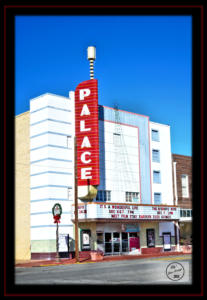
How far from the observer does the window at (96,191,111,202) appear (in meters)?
41.6

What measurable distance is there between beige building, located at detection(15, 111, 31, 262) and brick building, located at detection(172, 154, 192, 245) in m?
18.8

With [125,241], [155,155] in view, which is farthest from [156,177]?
[125,241]

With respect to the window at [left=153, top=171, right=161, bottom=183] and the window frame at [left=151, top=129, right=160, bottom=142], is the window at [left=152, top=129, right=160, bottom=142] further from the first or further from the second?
the window at [left=153, top=171, right=161, bottom=183]

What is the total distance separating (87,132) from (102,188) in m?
6.11

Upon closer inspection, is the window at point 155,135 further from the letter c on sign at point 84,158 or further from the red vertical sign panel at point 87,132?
the letter c on sign at point 84,158

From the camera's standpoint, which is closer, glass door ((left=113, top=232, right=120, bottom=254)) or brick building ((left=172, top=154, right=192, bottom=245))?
glass door ((left=113, top=232, right=120, bottom=254))

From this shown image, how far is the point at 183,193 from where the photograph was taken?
52.3 m

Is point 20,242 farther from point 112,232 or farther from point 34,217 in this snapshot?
point 112,232

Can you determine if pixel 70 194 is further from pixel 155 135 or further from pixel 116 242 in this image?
pixel 155 135

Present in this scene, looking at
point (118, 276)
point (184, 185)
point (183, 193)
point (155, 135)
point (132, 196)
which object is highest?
point (155, 135)

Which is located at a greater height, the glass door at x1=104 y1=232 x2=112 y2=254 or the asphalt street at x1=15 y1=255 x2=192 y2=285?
the asphalt street at x1=15 y1=255 x2=192 y2=285

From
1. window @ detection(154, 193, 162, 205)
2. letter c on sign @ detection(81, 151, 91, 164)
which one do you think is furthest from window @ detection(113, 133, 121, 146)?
window @ detection(154, 193, 162, 205)
